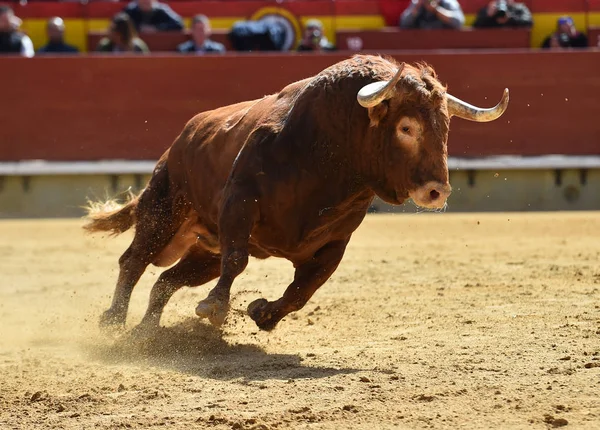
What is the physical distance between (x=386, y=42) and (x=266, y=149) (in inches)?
282

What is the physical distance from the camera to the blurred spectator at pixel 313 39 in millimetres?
11570

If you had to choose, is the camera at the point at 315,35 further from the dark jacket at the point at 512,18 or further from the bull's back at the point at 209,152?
the bull's back at the point at 209,152

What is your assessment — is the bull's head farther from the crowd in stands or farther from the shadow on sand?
the crowd in stands

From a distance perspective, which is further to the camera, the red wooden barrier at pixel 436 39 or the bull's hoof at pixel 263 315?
the red wooden barrier at pixel 436 39

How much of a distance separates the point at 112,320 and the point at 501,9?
23.9 feet

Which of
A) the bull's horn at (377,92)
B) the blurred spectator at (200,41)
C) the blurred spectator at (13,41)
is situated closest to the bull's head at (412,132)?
the bull's horn at (377,92)

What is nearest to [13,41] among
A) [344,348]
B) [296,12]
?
[296,12]

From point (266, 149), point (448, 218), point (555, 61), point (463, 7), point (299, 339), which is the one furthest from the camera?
point (463, 7)

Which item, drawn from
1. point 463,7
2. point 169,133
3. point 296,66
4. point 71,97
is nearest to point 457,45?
point 463,7

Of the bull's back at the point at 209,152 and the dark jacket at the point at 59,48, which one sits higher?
the bull's back at the point at 209,152

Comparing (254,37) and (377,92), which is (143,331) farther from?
(254,37)

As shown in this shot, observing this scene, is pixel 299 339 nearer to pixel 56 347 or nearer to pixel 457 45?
pixel 56 347

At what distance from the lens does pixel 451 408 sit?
3887 mm

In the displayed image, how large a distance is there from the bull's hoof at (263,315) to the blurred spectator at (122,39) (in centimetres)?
681
